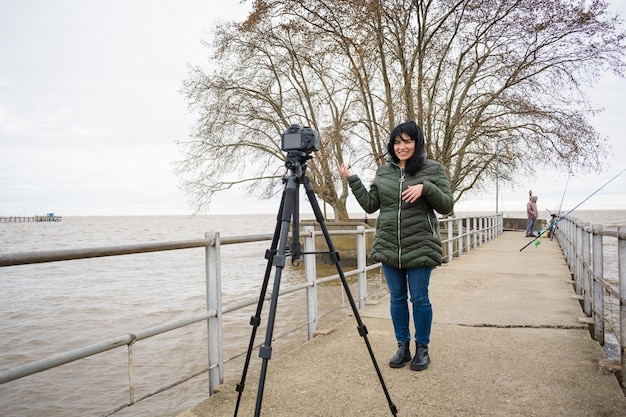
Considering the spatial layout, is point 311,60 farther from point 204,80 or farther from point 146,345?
point 146,345

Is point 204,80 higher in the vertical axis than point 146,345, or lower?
higher

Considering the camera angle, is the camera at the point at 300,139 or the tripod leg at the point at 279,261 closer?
the tripod leg at the point at 279,261

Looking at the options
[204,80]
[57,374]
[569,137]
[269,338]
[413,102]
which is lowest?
[57,374]

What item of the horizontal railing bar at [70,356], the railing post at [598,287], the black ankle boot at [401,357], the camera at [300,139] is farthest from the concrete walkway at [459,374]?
the camera at [300,139]

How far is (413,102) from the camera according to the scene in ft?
54.0

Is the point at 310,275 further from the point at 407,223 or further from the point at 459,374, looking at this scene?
the point at 459,374

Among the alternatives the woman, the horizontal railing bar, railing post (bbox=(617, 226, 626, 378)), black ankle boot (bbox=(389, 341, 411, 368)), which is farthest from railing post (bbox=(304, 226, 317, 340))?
railing post (bbox=(617, 226, 626, 378))

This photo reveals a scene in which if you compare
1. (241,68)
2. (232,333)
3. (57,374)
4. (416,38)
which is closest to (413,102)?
(416,38)

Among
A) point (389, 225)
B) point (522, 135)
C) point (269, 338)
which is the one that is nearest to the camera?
point (269, 338)

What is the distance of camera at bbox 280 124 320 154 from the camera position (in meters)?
2.38

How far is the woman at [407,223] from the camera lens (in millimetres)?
3182

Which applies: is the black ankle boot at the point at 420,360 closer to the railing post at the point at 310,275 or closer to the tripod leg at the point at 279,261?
the railing post at the point at 310,275

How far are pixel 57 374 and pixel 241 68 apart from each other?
49.9 ft

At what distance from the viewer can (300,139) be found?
238 centimetres
